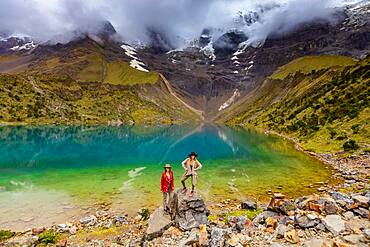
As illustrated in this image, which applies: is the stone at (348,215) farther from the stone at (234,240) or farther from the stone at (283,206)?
the stone at (234,240)

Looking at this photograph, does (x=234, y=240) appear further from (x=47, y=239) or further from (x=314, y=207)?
(x=47, y=239)

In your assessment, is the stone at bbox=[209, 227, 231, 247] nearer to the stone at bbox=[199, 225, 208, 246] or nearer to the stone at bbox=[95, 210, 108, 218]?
the stone at bbox=[199, 225, 208, 246]

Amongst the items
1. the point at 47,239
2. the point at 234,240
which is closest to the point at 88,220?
the point at 47,239

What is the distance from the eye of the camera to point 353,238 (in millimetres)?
16344

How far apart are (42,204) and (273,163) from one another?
4529 cm

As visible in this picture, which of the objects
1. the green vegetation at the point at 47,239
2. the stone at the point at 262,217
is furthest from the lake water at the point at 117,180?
the stone at the point at 262,217

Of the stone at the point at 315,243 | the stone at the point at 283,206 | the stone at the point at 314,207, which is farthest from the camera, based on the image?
the stone at the point at 283,206

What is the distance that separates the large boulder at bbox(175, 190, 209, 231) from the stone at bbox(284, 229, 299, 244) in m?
6.29

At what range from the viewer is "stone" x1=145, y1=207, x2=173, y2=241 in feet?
69.8

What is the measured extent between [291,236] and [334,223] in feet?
8.09

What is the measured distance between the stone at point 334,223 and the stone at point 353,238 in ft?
3.06

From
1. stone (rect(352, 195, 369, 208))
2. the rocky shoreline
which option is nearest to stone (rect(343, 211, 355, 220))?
the rocky shoreline

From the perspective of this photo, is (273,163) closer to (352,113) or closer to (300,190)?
(300,190)

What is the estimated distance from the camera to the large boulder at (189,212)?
22.7 m
